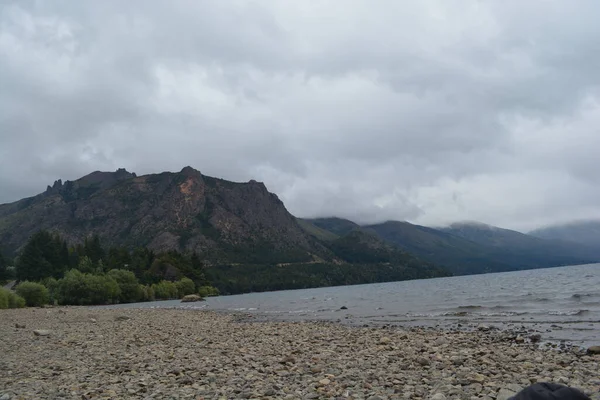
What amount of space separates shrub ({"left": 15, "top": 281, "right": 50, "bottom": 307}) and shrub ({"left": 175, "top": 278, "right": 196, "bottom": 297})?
77.7m

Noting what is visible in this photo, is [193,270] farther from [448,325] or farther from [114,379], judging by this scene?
[114,379]

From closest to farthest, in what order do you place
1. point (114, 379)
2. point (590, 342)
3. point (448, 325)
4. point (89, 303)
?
point (114, 379)
point (590, 342)
point (448, 325)
point (89, 303)

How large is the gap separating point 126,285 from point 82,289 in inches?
781

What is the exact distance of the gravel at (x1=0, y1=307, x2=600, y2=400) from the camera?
11.1 metres

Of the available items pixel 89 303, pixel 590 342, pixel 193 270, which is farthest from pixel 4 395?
pixel 193 270

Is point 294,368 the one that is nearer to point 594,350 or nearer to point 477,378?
point 477,378

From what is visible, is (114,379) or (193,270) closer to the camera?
(114,379)

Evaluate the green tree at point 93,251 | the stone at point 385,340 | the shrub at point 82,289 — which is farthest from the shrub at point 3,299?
the green tree at point 93,251

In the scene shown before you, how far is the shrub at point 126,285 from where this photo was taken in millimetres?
122812

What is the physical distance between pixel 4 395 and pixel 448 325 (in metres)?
27.0

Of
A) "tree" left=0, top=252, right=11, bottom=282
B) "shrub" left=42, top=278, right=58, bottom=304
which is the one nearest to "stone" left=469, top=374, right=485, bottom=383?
"shrub" left=42, top=278, right=58, bottom=304

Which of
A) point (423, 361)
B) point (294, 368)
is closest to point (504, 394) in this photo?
point (423, 361)

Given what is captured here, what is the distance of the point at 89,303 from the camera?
107 meters

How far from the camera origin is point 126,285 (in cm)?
12362
